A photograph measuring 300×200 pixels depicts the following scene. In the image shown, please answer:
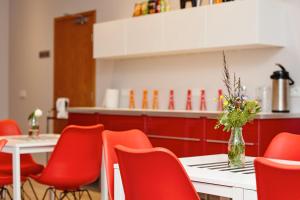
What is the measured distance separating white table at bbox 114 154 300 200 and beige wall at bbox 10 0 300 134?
2409 millimetres

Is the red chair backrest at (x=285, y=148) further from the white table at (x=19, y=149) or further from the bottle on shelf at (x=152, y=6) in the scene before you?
the bottle on shelf at (x=152, y=6)

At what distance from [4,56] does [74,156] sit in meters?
5.32

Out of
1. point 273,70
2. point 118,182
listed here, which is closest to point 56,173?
point 118,182

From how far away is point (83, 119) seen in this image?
6.00 meters

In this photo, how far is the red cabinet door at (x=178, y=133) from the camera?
187 inches

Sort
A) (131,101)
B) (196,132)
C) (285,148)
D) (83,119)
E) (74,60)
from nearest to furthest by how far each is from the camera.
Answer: (285,148) < (196,132) < (83,119) < (131,101) < (74,60)

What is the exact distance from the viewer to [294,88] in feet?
15.6

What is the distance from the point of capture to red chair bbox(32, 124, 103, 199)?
3789 millimetres

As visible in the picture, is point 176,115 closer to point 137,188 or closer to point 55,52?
point 137,188

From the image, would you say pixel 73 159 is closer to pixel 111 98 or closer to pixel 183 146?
pixel 183 146

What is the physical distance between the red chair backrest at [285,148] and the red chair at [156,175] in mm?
1087

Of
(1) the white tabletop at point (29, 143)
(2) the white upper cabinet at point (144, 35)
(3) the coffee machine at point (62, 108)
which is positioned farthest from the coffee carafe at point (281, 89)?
(3) the coffee machine at point (62, 108)

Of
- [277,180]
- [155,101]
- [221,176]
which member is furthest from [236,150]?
[155,101]

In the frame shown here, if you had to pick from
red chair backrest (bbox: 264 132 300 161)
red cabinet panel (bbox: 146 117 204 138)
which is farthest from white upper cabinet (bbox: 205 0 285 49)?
red chair backrest (bbox: 264 132 300 161)
